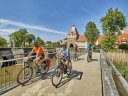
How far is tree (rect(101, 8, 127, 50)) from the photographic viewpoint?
50375mm

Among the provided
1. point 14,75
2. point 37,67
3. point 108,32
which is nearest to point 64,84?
point 37,67

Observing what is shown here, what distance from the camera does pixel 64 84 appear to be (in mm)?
8352

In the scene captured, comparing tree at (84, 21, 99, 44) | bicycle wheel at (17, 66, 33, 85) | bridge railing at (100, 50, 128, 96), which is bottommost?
bicycle wheel at (17, 66, 33, 85)

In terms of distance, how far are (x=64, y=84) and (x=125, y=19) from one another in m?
47.4

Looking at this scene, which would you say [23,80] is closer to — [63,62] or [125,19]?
[63,62]

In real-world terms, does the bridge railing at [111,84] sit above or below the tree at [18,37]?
below

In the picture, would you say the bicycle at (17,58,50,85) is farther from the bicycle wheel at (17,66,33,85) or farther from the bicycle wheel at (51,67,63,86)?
the bicycle wheel at (51,67,63,86)

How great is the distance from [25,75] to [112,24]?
45259mm

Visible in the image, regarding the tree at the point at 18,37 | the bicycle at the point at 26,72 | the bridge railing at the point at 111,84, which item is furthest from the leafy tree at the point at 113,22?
the tree at the point at 18,37

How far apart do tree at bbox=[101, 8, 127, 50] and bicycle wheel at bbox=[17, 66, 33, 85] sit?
1702 inches

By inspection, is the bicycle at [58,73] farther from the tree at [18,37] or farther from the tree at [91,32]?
the tree at [18,37]

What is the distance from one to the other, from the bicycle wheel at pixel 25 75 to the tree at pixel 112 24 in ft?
142

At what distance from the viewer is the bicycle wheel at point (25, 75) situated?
806 centimetres

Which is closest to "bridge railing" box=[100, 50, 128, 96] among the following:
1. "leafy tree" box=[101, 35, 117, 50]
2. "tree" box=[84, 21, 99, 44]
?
"leafy tree" box=[101, 35, 117, 50]
